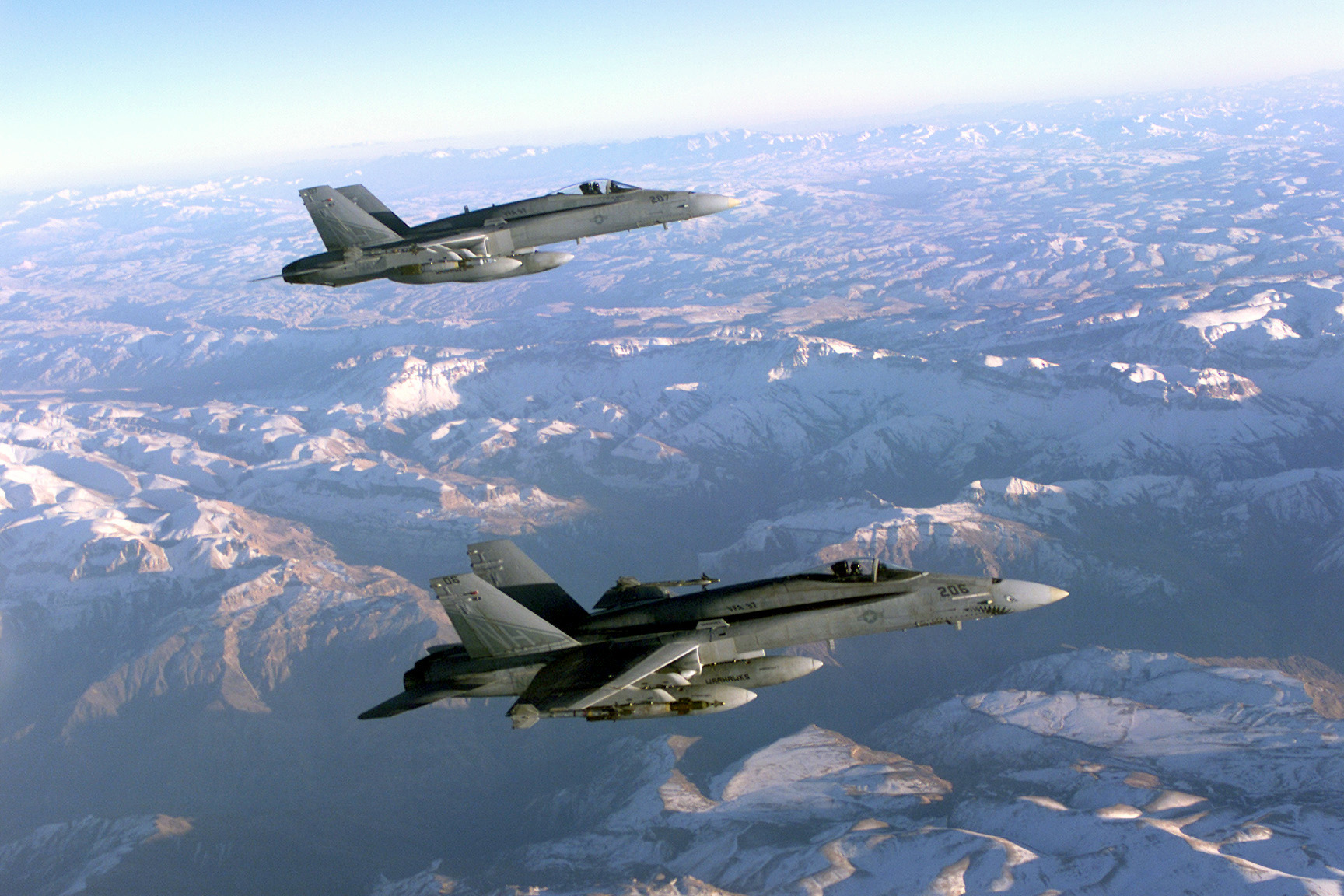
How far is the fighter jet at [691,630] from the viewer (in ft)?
107

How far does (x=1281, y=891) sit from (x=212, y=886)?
672 ft

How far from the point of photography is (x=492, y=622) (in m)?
34.1

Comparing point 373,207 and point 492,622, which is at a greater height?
point 373,207

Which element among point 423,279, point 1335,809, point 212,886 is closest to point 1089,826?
point 1335,809

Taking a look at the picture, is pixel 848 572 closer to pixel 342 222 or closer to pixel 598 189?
pixel 598 189

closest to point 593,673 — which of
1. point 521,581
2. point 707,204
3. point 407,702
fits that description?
point 407,702

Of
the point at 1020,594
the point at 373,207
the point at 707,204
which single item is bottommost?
the point at 1020,594

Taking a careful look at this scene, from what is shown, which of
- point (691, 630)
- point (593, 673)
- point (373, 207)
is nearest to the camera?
point (593, 673)

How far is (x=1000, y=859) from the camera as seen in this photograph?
133m

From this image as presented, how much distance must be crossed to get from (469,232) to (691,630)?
24003 mm

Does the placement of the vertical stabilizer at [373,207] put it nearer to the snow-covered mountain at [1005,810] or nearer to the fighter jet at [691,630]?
the fighter jet at [691,630]

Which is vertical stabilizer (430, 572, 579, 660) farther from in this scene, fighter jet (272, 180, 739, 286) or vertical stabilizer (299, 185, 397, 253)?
vertical stabilizer (299, 185, 397, 253)

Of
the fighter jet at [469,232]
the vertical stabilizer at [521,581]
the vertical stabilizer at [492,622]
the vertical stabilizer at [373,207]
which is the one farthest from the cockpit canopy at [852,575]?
the vertical stabilizer at [373,207]

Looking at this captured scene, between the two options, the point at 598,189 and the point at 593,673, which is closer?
the point at 593,673
